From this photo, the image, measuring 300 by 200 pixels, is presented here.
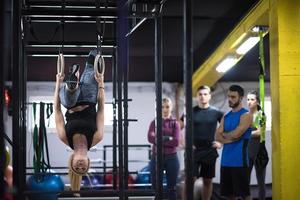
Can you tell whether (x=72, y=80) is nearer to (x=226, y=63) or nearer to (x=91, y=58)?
(x=91, y=58)

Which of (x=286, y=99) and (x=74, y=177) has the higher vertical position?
(x=286, y=99)

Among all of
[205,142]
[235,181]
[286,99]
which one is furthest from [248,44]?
[235,181]

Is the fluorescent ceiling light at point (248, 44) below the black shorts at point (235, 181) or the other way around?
the other way around

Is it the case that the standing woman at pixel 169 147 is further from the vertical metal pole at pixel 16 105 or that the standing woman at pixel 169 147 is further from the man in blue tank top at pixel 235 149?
the vertical metal pole at pixel 16 105

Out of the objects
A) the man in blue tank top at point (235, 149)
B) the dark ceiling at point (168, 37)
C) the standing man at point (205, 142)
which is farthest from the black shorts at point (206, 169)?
the dark ceiling at point (168, 37)

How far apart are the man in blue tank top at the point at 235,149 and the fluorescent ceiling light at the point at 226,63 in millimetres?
3667

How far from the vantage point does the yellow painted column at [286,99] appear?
4.33 metres

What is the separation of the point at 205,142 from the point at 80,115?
2493 millimetres

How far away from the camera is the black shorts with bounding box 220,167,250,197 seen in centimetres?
434

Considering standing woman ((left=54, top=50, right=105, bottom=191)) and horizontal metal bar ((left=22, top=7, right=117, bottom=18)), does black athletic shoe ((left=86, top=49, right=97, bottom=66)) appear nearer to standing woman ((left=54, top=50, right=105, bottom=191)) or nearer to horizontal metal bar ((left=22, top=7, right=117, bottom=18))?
standing woman ((left=54, top=50, right=105, bottom=191))

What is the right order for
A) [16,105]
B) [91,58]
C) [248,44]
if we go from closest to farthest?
1. [16,105]
2. [91,58]
3. [248,44]

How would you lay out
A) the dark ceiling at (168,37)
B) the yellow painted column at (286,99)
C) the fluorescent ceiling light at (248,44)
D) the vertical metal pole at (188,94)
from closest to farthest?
the vertical metal pole at (188,94), the yellow painted column at (286,99), the dark ceiling at (168,37), the fluorescent ceiling light at (248,44)

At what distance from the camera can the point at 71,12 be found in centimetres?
248

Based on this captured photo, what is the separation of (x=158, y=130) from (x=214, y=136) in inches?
73.0
